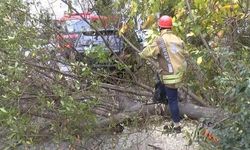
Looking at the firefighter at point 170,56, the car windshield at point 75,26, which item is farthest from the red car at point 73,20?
the firefighter at point 170,56

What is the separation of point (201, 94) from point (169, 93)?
0.38m

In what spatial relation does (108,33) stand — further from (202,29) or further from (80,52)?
(202,29)

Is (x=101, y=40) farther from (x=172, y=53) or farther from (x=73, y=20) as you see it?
(x=172, y=53)

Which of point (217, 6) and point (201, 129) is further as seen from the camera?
point (217, 6)

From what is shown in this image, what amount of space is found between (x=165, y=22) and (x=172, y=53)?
33 cm

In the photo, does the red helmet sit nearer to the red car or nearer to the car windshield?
the red car

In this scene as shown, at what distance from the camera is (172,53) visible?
16.6 feet

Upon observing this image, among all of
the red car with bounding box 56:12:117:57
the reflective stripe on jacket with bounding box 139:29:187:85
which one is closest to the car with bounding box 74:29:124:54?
the red car with bounding box 56:12:117:57

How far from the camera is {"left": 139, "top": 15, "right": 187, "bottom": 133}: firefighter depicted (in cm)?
500

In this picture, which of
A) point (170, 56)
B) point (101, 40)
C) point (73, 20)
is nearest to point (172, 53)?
point (170, 56)

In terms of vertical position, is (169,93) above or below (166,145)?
above

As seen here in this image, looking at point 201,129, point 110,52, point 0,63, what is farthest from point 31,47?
point 201,129

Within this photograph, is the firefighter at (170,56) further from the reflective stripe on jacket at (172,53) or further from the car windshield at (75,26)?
the car windshield at (75,26)

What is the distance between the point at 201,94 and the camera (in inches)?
206
